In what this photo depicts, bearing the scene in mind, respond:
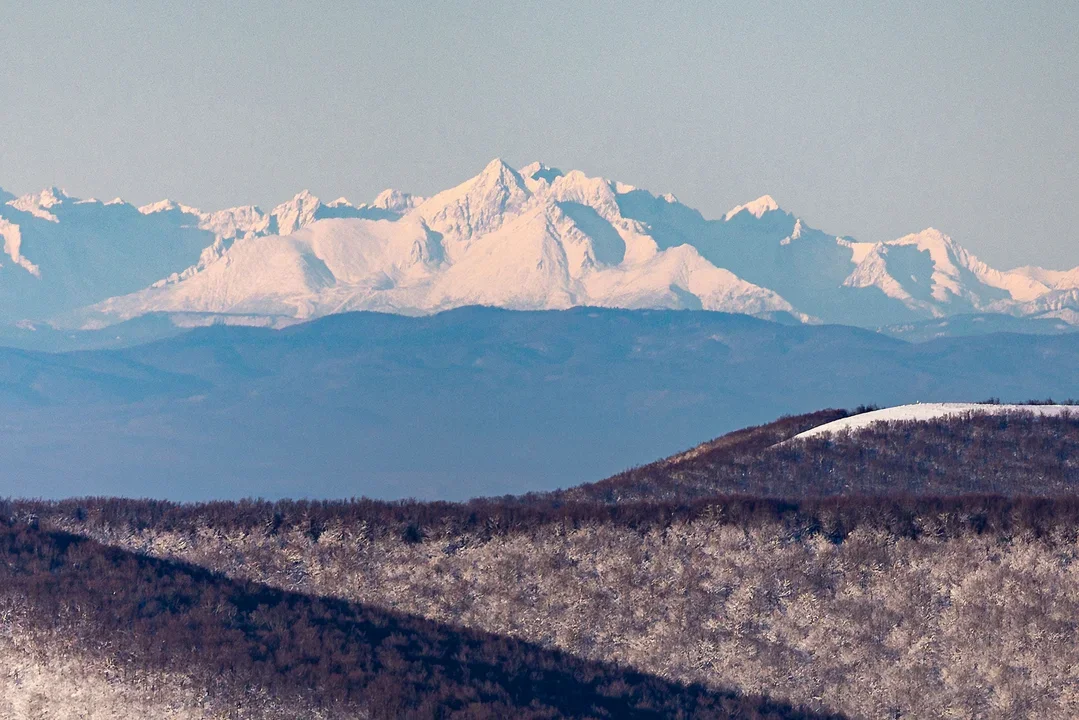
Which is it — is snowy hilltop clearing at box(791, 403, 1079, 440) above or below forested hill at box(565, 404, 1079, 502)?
above

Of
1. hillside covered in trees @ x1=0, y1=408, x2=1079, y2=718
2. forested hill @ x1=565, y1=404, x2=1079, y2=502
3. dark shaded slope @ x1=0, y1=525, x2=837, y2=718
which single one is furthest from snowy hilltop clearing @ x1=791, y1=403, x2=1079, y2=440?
dark shaded slope @ x1=0, y1=525, x2=837, y2=718

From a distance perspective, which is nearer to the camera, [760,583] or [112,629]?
[112,629]

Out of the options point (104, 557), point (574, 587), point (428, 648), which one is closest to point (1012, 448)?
point (574, 587)

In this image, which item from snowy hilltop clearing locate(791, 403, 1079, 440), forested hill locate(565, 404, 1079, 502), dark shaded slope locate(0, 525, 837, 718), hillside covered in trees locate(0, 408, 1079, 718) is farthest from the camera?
snowy hilltop clearing locate(791, 403, 1079, 440)

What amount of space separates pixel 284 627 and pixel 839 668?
664 inches

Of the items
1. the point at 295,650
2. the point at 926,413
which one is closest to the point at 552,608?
the point at 295,650

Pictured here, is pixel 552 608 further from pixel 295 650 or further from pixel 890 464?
pixel 890 464

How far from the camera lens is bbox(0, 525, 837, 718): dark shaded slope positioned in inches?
1596

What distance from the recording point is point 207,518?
54.5 m

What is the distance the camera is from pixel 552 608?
4950 cm

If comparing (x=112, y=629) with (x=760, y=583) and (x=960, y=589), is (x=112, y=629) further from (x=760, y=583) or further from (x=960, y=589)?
(x=960, y=589)

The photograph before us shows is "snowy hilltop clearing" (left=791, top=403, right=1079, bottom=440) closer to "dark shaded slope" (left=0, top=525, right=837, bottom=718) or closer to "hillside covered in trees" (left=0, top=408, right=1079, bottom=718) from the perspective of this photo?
"hillside covered in trees" (left=0, top=408, right=1079, bottom=718)

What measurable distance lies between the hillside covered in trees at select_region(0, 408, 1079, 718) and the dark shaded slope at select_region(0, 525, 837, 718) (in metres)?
0.10

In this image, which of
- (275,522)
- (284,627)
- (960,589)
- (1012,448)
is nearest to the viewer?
(284,627)
